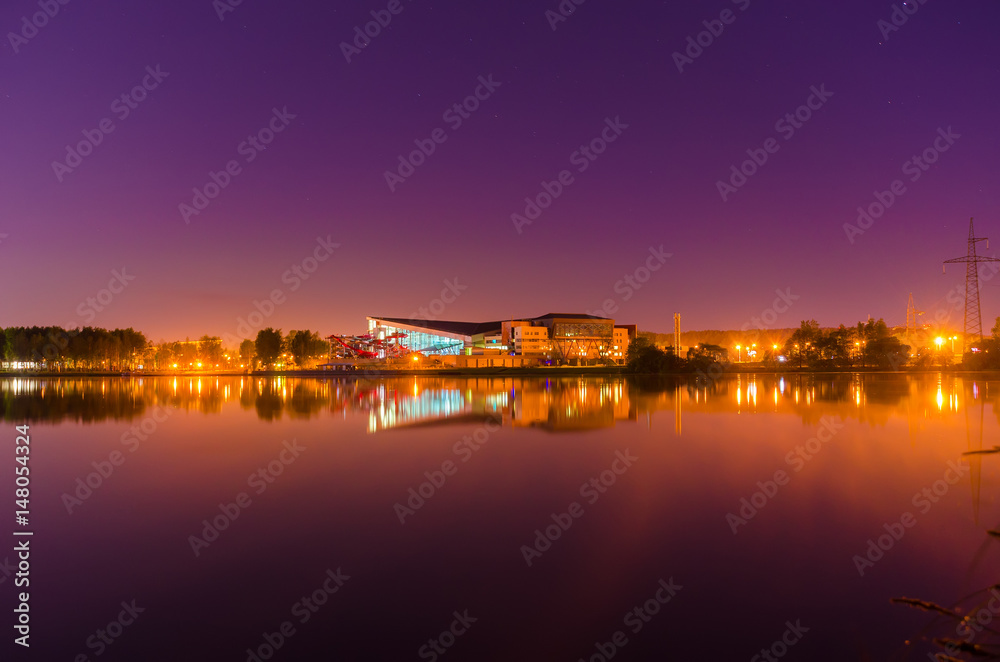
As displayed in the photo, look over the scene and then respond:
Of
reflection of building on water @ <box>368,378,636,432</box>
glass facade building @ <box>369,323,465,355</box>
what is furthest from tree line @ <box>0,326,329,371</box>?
reflection of building on water @ <box>368,378,636,432</box>

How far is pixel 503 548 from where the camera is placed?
7.61 metres

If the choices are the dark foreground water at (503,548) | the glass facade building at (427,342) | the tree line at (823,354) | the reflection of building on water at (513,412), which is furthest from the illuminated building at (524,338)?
the dark foreground water at (503,548)

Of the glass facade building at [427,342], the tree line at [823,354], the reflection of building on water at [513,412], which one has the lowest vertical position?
the reflection of building on water at [513,412]

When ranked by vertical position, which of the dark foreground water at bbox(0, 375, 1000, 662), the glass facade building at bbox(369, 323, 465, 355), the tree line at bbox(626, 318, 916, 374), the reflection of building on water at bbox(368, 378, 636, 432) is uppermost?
the glass facade building at bbox(369, 323, 465, 355)

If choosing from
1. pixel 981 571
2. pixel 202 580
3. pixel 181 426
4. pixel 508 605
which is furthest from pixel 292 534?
pixel 181 426

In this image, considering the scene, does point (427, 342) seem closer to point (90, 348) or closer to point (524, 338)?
point (524, 338)

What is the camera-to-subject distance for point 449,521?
8.88m

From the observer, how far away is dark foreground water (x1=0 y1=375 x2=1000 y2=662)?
212 inches

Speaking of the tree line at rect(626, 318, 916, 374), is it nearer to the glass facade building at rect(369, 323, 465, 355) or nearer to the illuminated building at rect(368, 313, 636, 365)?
the illuminated building at rect(368, 313, 636, 365)

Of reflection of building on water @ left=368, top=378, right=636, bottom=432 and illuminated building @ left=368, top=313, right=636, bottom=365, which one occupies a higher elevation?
illuminated building @ left=368, top=313, right=636, bottom=365

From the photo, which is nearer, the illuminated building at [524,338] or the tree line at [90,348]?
the tree line at [90,348]

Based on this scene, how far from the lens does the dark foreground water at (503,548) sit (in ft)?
17.6

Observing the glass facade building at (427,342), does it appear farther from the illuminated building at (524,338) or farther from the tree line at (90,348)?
the tree line at (90,348)

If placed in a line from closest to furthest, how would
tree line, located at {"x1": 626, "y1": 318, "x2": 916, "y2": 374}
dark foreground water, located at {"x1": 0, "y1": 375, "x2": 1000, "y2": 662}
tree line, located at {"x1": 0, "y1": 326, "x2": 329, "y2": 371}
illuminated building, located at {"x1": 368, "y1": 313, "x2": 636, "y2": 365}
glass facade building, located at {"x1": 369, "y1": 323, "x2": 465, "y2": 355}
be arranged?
dark foreground water, located at {"x1": 0, "y1": 375, "x2": 1000, "y2": 662}
tree line, located at {"x1": 626, "y1": 318, "x2": 916, "y2": 374}
tree line, located at {"x1": 0, "y1": 326, "x2": 329, "y2": 371}
illuminated building, located at {"x1": 368, "y1": 313, "x2": 636, "y2": 365}
glass facade building, located at {"x1": 369, "y1": 323, "x2": 465, "y2": 355}
